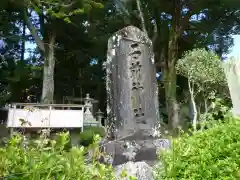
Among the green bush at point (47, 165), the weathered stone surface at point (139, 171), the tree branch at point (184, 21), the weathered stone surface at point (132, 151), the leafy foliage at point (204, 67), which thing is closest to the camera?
the green bush at point (47, 165)

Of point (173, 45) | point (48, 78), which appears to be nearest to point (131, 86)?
point (173, 45)

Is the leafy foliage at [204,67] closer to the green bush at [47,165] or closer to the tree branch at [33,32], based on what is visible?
the tree branch at [33,32]

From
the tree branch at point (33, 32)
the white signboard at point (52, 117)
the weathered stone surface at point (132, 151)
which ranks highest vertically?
the tree branch at point (33, 32)

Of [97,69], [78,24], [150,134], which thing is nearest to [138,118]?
[150,134]

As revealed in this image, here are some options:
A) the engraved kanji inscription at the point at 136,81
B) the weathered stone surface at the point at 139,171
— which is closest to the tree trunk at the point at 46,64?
the engraved kanji inscription at the point at 136,81

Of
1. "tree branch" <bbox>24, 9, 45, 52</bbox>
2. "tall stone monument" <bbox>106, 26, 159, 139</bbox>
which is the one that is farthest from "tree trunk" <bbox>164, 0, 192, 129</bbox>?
"tall stone monument" <bbox>106, 26, 159, 139</bbox>

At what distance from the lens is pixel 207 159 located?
1.95 metres

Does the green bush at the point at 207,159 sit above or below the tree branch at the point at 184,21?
below

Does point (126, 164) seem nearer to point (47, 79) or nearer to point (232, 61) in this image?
point (232, 61)

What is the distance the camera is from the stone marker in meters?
4.64

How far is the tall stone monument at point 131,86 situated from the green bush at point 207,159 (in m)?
2.80

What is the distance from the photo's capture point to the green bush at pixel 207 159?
1830 millimetres

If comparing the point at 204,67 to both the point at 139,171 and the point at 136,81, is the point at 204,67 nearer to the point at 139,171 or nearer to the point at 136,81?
the point at 136,81

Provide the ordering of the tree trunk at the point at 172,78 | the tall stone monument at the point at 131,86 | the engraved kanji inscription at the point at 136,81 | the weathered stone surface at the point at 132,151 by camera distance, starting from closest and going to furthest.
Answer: the weathered stone surface at the point at 132,151 < the tall stone monument at the point at 131,86 < the engraved kanji inscription at the point at 136,81 < the tree trunk at the point at 172,78
